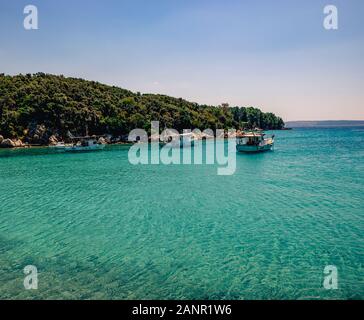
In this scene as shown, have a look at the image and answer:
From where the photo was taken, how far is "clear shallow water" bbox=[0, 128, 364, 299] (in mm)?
10891

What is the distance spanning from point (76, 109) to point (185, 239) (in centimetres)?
8500

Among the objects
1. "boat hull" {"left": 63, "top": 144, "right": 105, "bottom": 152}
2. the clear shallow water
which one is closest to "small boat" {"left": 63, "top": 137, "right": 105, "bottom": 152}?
"boat hull" {"left": 63, "top": 144, "right": 105, "bottom": 152}

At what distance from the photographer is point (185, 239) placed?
50.4 feet

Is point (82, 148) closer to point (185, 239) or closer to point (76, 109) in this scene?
point (76, 109)

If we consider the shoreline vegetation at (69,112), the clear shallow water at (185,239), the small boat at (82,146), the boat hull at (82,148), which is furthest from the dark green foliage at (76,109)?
the clear shallow water at (185,239)

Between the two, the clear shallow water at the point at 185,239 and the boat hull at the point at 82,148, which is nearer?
the clear shallow water at the point at 185,239

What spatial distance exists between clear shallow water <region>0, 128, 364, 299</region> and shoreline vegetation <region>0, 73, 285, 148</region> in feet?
207

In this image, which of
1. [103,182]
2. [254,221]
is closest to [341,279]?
[254,221]

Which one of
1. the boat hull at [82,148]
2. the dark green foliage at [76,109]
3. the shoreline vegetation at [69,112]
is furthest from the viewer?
the dark green foliage at [76,109]

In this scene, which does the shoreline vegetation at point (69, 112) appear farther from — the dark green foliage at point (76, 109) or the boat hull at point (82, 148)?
the boat hull at point (82, 148)

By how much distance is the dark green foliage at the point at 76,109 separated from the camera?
284 feet

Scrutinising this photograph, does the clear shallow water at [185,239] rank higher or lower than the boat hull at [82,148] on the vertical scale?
lower
